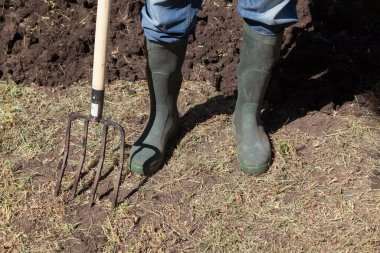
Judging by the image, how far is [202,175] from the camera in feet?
8.93

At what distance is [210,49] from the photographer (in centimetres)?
346

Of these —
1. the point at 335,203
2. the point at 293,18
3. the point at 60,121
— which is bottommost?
the point at 335,203

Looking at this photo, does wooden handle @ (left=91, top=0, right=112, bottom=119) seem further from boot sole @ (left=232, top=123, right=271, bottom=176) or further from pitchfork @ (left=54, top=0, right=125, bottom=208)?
boot sole @ (left=232, top=123, right=271, bottom=176)

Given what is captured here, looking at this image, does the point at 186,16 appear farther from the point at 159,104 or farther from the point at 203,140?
the point at 203,140

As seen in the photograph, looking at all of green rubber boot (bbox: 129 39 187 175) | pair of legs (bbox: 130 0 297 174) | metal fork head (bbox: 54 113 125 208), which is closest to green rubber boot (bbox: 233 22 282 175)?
pair of legs (bbox: 130 0 297 174)

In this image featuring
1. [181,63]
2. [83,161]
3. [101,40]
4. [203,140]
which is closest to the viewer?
[101,40]

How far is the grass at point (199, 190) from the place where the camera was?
2.40 metres

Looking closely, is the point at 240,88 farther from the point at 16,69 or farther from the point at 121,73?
the point at 16,69

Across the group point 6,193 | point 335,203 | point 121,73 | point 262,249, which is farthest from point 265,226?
point 121,73

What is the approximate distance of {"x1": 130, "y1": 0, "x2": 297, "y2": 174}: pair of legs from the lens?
240 cm

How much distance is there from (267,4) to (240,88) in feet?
1.60

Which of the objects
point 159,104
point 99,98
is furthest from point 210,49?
point 99,98

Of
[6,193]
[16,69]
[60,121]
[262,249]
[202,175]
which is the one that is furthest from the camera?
[16,69]

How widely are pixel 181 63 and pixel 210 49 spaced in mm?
846
